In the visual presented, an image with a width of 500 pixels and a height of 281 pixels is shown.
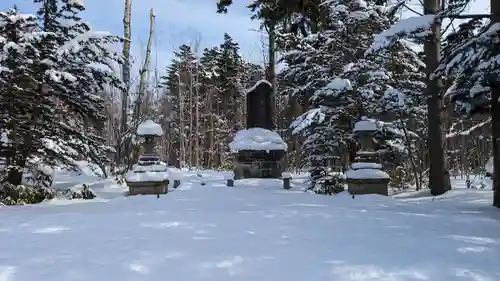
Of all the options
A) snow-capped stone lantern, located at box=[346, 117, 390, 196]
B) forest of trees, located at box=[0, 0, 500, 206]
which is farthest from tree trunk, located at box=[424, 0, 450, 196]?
snow-capped stone lantern, located at box=[346, 117, 390, 196]

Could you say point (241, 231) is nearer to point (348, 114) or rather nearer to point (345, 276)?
point (345, 276)

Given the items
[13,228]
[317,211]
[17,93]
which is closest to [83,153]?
[17,93]

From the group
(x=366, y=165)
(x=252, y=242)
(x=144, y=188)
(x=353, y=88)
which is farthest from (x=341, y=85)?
(x=252, y=242)

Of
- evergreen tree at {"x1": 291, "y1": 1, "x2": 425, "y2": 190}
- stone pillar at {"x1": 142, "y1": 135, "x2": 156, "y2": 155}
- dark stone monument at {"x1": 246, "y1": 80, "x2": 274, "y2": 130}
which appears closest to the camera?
stone pillar at {"x1": 142, "y1": 135, "x2": 156, "y2": 155}

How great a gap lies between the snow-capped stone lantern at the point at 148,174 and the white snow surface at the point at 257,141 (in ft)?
13.0

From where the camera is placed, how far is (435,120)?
8906 mm

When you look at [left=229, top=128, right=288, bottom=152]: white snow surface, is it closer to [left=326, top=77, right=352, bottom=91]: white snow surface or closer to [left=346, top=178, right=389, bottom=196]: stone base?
[left=326, top=77, right=352, bottom=91]: white snow surface

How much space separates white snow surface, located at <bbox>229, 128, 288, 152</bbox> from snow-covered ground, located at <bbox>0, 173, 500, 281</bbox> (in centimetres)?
600

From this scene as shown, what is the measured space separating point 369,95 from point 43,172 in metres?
7.95

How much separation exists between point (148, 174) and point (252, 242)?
5.65 m

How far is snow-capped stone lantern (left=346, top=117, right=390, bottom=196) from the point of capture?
8.95 m

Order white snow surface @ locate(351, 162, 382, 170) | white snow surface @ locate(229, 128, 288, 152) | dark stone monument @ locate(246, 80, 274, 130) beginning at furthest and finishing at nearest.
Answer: dark stone monument @ locate(246, 80, 274, 130), white snow surface @ locate(229, 128, 288, 152), white snow surface @ locate(351, 162, 382, 170)

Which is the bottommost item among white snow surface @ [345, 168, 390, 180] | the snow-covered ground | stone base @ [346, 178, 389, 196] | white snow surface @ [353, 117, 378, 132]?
the snow-covered ground

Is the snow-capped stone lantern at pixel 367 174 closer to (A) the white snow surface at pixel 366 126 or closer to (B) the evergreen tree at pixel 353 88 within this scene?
(A) the white snow surface at pixel 366 126
